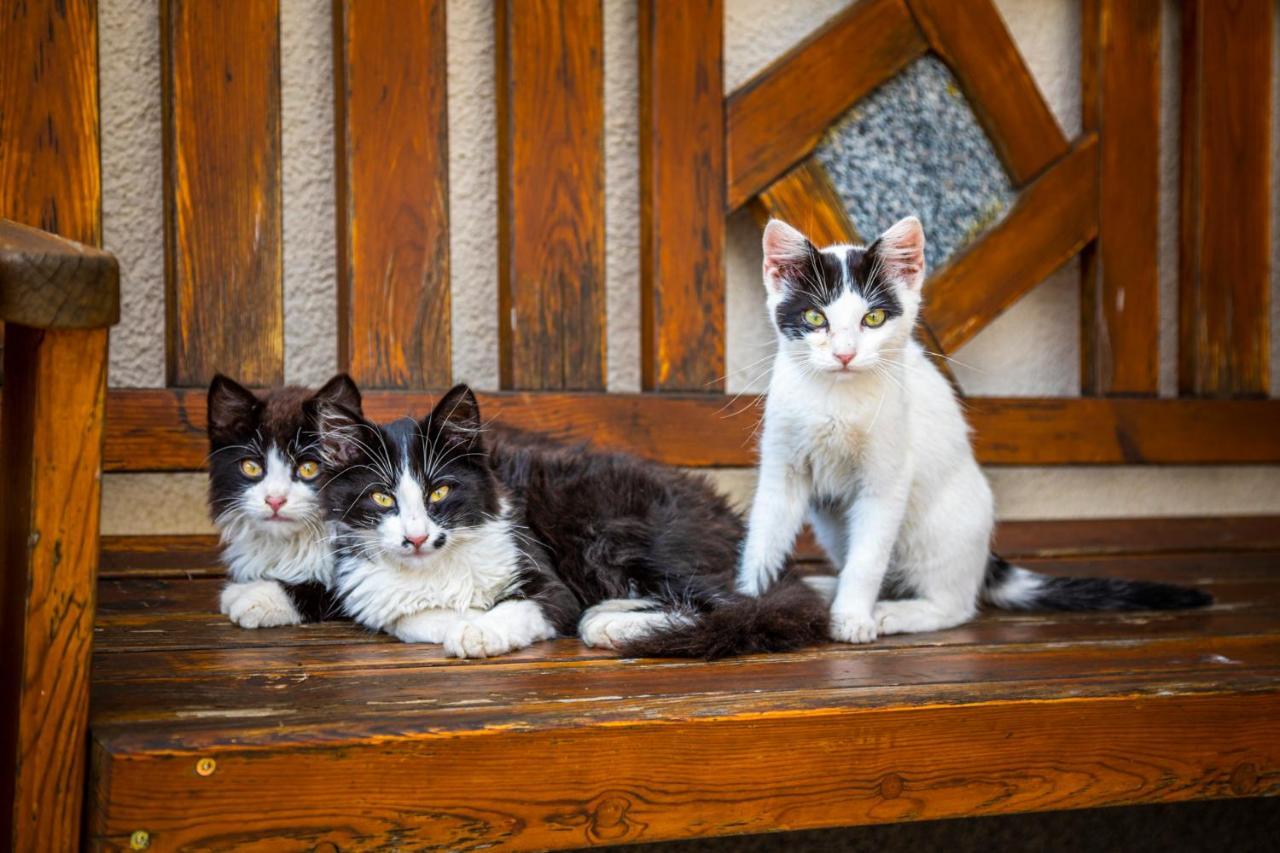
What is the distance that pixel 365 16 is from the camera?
226cm

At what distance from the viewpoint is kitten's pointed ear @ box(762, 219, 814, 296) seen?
1771mm

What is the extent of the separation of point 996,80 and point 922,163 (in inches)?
10.8

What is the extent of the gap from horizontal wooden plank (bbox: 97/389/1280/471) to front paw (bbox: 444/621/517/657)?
26.7 inches

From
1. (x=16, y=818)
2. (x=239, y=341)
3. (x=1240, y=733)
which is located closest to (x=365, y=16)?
(x=239, y=341)

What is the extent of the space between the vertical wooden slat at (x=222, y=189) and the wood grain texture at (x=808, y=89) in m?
1.01

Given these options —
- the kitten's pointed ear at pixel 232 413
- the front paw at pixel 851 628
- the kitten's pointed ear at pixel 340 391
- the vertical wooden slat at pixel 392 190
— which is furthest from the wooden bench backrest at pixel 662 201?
the front paw at pixel 851 628

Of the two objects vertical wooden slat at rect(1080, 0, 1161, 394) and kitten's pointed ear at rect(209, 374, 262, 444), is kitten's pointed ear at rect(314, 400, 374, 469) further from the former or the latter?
vertical wooden slat at rect(1080, 0, 1161, 394)

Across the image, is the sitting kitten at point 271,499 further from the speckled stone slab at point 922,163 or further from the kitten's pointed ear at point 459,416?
the speckled stone slab at point 922,163

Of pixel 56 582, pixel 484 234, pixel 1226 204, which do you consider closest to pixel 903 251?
pixel 484 234

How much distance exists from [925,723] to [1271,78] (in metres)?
2.43

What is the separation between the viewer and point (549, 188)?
2.40 meters

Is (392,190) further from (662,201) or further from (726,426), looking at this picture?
(726,426)

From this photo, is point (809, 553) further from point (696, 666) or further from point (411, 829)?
point (411, 829)

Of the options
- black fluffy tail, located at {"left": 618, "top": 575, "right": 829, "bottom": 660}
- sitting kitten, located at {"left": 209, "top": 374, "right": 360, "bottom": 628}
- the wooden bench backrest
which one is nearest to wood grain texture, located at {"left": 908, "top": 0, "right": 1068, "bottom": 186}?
Answer: the wooden bench backrest
